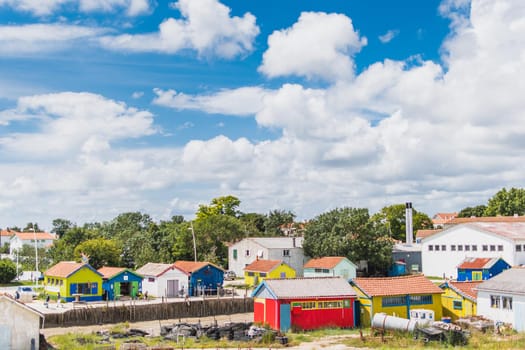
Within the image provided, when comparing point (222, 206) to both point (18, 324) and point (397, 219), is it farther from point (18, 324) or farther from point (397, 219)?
point (18, 324)

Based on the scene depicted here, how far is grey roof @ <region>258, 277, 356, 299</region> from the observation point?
123ft

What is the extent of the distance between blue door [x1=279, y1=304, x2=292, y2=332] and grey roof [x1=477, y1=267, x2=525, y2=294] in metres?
12.0

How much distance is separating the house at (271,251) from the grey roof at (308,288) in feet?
95.0

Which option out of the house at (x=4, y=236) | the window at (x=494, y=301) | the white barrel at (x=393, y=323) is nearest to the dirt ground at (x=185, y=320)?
the white barrel at (x=393, y=323)

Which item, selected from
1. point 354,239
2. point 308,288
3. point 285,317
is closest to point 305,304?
point 308,288

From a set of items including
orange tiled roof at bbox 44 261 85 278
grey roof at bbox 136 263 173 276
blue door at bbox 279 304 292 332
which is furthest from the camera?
grey roof at bbox 136 263 173 276

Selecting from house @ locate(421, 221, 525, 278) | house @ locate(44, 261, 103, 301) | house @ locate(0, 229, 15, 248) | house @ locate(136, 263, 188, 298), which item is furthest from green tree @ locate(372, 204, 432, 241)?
house @ locate(0, 229, 15, 248)

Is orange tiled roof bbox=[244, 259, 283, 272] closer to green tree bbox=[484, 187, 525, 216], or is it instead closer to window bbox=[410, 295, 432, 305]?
window bbox=[410, 295, 432, 305]

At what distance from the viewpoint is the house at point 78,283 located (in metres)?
50.0

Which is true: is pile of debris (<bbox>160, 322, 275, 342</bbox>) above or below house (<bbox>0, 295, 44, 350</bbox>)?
below

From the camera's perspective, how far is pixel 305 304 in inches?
1478

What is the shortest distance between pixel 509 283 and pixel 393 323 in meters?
8.01

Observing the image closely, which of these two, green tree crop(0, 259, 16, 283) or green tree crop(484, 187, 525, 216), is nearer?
green tree crop(0, 259, 16, 283)

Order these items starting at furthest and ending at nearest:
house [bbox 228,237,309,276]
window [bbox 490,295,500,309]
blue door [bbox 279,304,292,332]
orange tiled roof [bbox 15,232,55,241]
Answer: orange tiled roof [bbox 15,232,55,241]
house [bbox 228,237,309,276]
blue door [bbox 279,304,292,332]
window [bbox 490,295,500,309]
